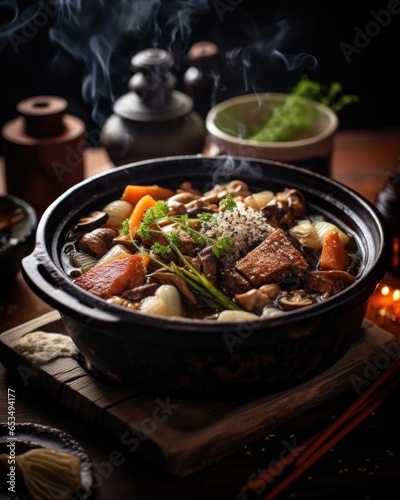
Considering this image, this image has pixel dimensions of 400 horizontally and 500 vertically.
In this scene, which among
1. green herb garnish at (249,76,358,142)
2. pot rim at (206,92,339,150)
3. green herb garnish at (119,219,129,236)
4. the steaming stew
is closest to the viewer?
the steaming stew

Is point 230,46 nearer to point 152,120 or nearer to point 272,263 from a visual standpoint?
point 152,120

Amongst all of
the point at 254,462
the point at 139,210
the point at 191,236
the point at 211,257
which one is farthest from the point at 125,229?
the point at 254,462

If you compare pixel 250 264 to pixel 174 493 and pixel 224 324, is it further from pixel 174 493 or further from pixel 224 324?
pixel 174 493

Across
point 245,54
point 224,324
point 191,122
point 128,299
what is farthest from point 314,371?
point 245,54

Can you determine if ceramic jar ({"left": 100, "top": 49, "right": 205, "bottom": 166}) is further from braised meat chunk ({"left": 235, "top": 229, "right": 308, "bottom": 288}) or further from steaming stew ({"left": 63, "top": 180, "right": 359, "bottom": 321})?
braised meat chunk ({"left": 235, "top": 229, "right": 308, "bottom": 288})

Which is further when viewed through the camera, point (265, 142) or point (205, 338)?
point (265, 142)

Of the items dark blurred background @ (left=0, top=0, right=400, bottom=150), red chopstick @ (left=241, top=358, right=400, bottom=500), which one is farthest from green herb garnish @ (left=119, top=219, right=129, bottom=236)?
dark blurred background @ (left=0, top=0, right=400, bottom=150)

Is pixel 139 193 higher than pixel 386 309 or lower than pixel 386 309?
higher
